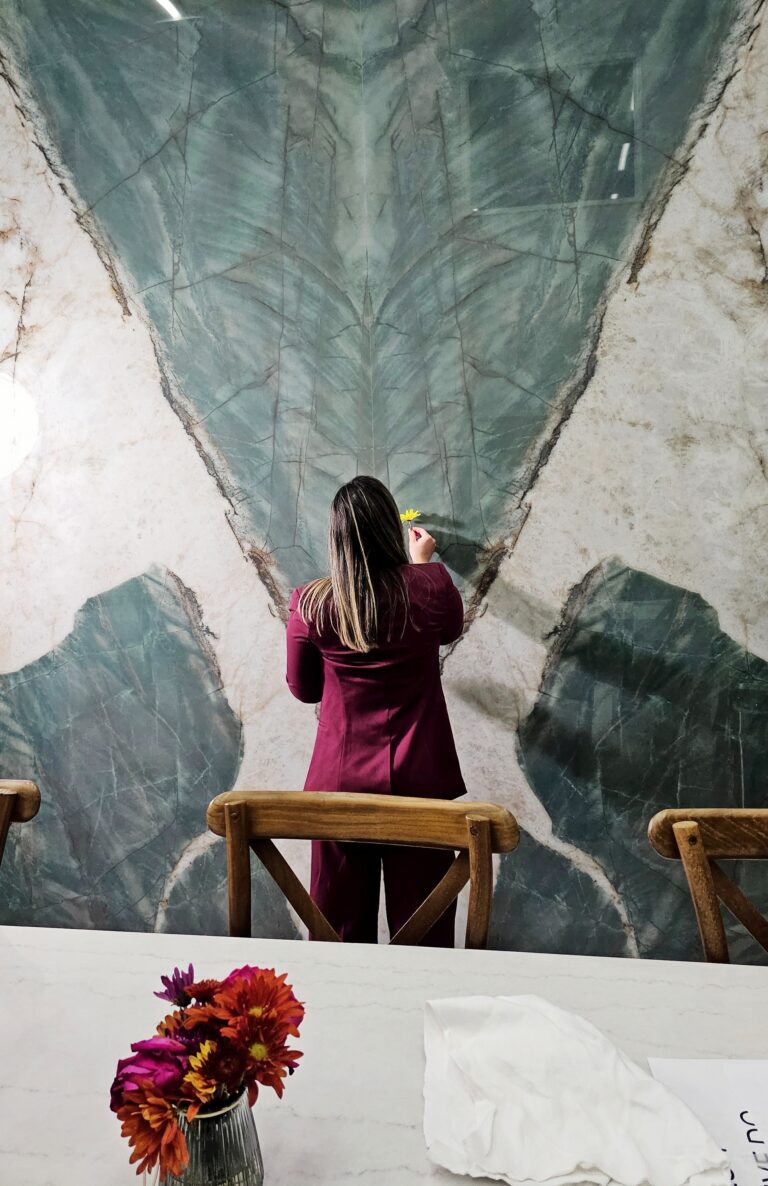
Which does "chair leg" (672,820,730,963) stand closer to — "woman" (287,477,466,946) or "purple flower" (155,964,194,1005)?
"woman" (287,477,466,946)

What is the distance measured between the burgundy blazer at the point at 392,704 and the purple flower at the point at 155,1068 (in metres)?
1.06

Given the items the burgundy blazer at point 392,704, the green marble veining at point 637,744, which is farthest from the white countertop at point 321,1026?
the green marble veining at point 637,744

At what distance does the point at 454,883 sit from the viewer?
3.93 feet

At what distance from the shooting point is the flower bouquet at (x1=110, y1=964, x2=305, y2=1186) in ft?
1.94

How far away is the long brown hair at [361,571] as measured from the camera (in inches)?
63.6

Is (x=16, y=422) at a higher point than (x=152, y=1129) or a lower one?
higher

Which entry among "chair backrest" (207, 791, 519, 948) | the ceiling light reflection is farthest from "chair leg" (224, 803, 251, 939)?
the ceiling light reflection

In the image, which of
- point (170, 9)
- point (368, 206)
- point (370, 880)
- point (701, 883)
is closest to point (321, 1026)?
point (701, 883)

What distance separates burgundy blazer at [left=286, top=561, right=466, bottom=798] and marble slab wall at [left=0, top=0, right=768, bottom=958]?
1.62 feet

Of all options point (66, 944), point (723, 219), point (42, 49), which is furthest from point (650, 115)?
point (66, 944)

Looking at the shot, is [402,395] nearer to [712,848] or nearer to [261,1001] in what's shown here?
[712,848]

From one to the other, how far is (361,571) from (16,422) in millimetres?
1341

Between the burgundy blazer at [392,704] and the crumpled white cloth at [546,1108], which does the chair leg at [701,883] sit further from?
the burgundy blazer at [392,704]

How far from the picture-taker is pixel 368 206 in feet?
7.18
